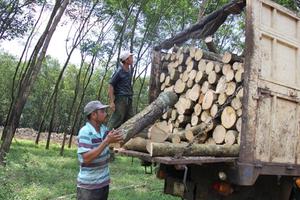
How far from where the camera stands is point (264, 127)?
4289mm

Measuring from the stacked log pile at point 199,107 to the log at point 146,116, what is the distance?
0.13 m

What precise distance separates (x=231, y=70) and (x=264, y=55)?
0.67m

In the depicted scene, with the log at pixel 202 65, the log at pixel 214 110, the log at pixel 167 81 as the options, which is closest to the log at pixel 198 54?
the log at pixel 202 65

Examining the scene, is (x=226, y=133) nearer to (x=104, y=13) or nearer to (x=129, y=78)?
(x=129, y=78)

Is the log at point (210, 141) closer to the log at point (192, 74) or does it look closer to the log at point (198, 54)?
the log at point (192, 74)

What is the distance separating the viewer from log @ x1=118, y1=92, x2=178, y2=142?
14.8ft

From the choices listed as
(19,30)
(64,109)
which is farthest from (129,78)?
(64,109)

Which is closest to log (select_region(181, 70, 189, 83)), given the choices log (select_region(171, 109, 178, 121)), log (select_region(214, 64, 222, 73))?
log (select_region(171, 109, 178, 121))

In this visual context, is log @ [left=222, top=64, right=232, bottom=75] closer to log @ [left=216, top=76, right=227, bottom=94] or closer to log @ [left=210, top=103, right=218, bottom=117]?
log @ [left=216, top=76, right=227, bottom=94]

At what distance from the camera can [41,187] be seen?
7883 mm

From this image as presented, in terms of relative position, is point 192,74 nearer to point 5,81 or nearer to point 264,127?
point 264,127

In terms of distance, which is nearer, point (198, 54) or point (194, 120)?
point (194, 120)

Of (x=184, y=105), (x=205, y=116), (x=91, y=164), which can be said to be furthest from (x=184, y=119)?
(x=91, y=164)

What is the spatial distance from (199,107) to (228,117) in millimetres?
793
